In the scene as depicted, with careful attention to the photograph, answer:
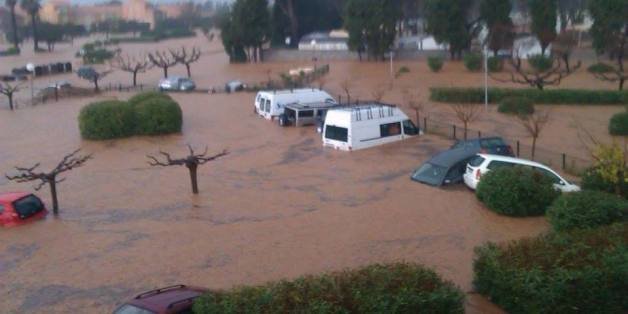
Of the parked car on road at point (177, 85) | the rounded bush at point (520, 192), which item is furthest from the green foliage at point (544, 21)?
the rounded bush at point (520, 192)

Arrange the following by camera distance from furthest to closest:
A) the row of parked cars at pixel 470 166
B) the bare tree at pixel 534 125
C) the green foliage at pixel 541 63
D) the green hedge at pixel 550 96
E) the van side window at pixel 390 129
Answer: the green foliage at pixel 541 63
the green hedge at pixel 550 96
the van side window at pixel 390 129
the bare tree at pixel 534 125
the row of parked cars at pixel 470 166

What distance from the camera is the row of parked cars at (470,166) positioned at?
17375 mm

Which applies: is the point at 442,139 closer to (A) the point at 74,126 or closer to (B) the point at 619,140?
(B) the point at 619,140

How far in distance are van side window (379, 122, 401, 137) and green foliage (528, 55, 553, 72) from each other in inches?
908

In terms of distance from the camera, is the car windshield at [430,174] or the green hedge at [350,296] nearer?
the green hedge at [350,296]

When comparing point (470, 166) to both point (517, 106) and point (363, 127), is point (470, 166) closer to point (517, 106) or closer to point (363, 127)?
point (363, 127)

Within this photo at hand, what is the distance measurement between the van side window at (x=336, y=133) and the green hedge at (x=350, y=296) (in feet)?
46.4

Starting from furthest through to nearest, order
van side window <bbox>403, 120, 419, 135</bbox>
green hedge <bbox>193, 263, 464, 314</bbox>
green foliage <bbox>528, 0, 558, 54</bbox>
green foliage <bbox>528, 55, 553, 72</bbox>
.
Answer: green foliage <bbox>528, 0, 558, 54</bbox> < green foliage <bbox>528, 55, 553, 72</bbox> < van side window <bbox>403, 120, 419, 135</bbox> < green hedge <bbox>193, 263, 464, 314</bbox>

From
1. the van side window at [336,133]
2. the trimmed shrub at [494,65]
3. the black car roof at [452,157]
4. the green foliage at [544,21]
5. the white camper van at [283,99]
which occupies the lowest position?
the black car roof at [452,157]

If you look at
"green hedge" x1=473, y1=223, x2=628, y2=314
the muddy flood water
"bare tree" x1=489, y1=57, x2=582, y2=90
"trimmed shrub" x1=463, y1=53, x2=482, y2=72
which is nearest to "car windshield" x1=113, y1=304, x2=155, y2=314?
the muddy flood water

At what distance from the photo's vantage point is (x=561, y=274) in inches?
381

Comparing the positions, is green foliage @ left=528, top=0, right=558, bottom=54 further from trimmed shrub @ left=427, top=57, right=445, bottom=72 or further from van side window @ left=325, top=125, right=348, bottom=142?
van side window @ left=325, top=125, right=348, bottom=142

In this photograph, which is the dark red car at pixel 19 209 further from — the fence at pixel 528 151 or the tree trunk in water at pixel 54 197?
the fence at pixel 528 151

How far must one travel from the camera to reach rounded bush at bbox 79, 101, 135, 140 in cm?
2789
